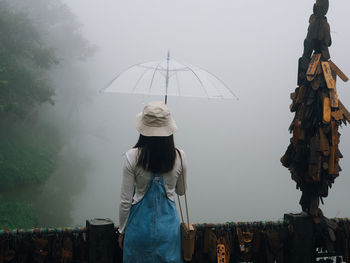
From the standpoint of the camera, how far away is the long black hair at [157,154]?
6.41 feet

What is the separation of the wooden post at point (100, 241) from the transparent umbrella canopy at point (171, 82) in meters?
1.04

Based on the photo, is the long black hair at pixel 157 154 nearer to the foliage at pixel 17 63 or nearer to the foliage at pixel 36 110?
the foliage at pixel 36 110

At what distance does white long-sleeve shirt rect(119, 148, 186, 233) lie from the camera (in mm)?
1962

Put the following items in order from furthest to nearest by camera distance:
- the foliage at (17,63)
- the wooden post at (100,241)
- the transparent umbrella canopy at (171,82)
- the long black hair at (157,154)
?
the foliage at (17,63)
the transparent umbrella canopy at (171,82)
the wooden post at (100,241)
the long black hair at (157,154)

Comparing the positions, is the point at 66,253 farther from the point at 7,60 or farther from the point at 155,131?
the point at 7,60

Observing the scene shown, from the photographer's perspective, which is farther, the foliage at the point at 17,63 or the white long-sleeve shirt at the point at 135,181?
the foliage at the point at 17,63

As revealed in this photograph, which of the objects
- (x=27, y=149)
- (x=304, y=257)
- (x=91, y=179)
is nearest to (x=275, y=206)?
(x=91, y=179)

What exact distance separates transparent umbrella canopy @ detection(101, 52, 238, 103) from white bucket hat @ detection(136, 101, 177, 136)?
0.83 metres

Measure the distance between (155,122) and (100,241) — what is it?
2.64ft

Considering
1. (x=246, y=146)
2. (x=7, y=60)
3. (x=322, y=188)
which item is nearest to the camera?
(x=322, y=188)

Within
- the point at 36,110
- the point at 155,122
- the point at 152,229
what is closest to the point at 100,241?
the point at 152,229

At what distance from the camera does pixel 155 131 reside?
6.48ft

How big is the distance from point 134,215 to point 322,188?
129cm

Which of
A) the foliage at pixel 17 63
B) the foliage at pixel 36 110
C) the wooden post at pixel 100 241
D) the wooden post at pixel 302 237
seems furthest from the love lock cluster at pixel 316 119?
the foliage at pixel 17 63
